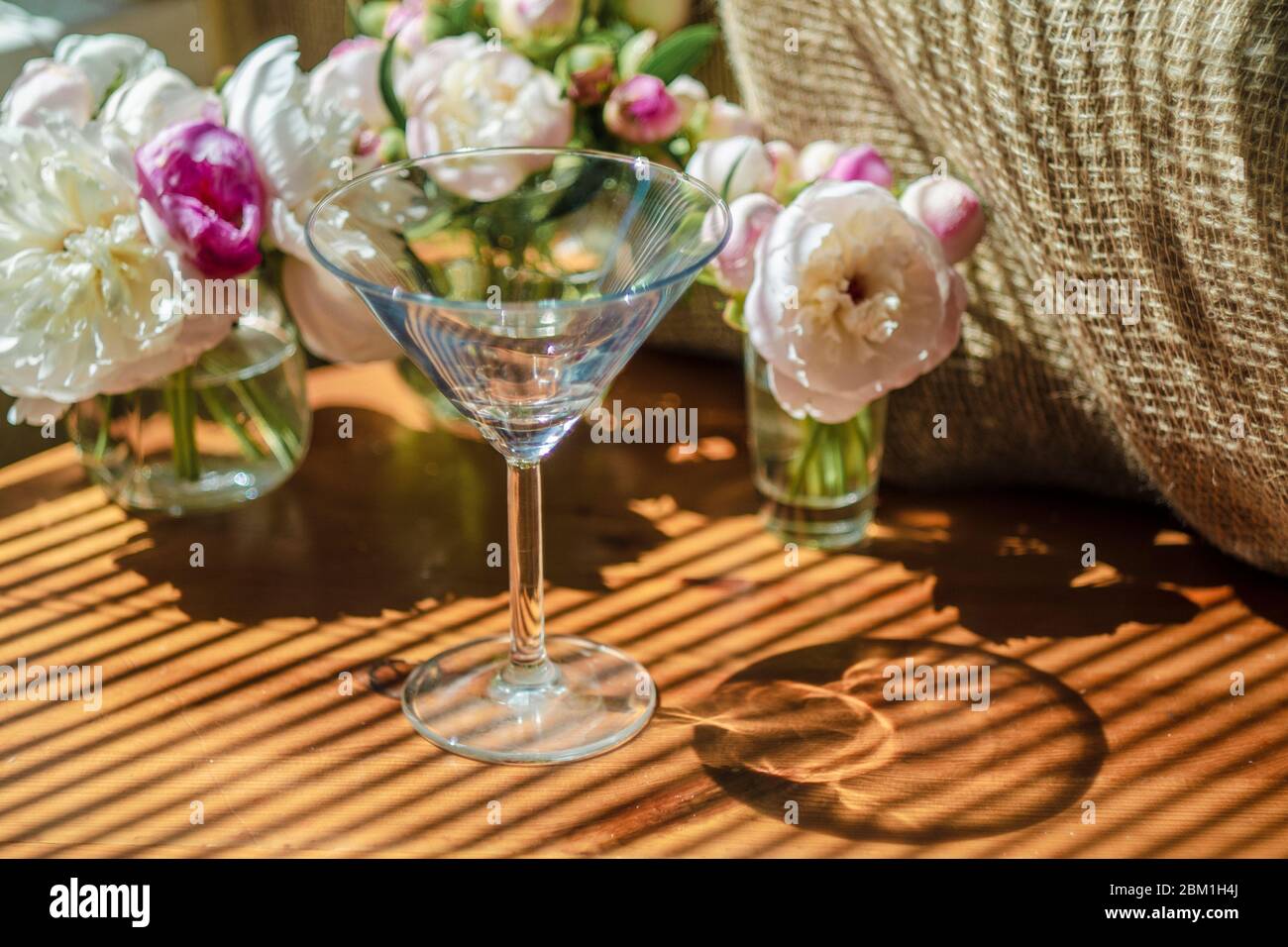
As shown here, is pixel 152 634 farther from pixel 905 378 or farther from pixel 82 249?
pixel 905 378

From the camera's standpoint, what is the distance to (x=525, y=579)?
0.63 m

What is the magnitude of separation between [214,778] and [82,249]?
246 millimetres

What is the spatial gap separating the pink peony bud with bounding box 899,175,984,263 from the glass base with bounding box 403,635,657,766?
0.78 ft

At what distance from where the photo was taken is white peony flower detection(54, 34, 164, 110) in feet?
2.50

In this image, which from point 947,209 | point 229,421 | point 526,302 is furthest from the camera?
point 229,421

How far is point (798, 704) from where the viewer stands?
2.13 ft

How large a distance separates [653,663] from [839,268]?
0.19 metres

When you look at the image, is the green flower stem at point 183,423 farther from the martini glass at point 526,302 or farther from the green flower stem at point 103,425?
the martini glass at point 526,302

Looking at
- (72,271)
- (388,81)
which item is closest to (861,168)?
(388,81)

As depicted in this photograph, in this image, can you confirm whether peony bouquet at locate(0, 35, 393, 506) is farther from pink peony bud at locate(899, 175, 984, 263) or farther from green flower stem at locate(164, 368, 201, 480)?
pink peony bud at locate(899, 175, 984, 263)

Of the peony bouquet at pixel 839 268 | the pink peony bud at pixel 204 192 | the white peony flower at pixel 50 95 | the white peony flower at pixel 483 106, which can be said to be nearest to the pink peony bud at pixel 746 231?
the peony bouquet at pixel 839 268

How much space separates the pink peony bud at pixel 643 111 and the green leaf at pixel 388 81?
11cm

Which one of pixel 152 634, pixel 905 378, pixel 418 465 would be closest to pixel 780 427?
pixel 905 378

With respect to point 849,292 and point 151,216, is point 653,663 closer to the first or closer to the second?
point 849,292
